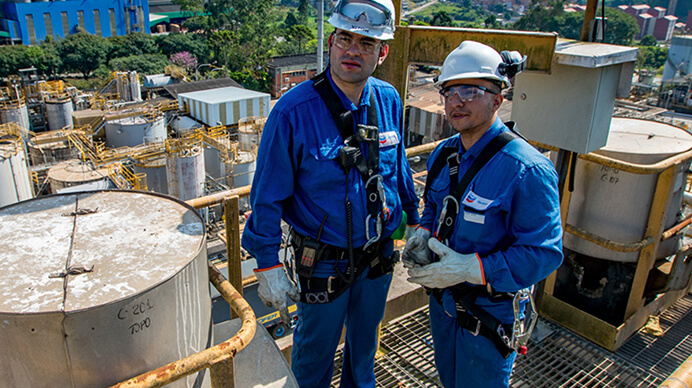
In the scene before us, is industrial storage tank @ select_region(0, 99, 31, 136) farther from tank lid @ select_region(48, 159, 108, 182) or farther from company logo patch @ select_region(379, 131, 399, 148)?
company logo patch @ select_region(379, 131, 399, 148)

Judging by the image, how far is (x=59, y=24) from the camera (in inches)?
2297

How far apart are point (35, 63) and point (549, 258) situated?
171 ft

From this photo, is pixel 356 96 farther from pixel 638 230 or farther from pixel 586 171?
pixel 638 230

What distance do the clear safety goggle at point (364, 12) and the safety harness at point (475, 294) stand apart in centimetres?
79

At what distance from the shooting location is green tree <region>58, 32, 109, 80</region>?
46.7 m

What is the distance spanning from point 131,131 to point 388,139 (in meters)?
28.1

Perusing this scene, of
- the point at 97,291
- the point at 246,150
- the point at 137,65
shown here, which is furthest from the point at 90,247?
the point at 137,65

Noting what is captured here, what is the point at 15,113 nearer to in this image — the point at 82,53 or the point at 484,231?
the point at 82,53

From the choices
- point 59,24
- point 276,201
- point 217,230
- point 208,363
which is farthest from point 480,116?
point 59,24

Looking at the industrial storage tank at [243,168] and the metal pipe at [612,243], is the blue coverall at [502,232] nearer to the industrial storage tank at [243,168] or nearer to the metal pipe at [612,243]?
the metal pipe at [612,243]

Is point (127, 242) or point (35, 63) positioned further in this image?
point (35, 63)

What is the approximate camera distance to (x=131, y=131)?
28188 mm

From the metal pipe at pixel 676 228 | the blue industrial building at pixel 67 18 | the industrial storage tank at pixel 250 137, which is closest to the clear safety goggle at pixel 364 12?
the metal pipe at pixel 676 228

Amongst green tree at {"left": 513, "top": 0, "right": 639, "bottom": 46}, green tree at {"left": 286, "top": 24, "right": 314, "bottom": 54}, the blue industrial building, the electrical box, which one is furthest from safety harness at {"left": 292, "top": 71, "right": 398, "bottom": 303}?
green tree at {"left": 513, "top": 0, "right": 639, "bottom": 46}
